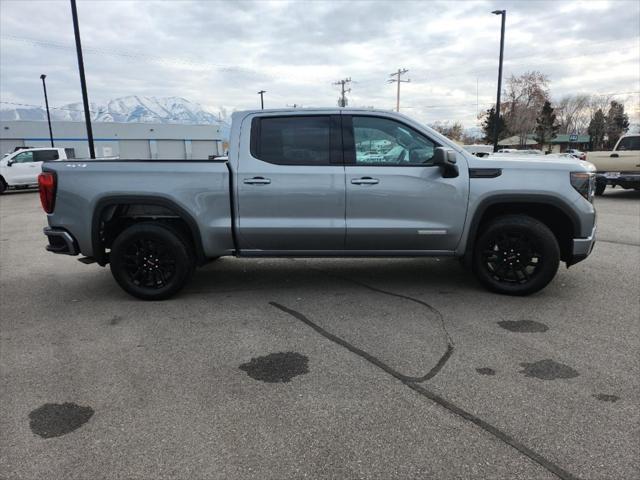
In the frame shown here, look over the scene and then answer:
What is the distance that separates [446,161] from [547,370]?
2.11 metres

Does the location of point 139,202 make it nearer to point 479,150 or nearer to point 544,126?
point 479,150

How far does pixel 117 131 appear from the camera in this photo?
5844cm

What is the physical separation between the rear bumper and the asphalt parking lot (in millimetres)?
602

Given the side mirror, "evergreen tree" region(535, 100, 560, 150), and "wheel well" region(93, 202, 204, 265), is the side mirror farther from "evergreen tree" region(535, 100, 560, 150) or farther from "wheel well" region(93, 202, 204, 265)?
"evergreen tree" region(535, 100, 560, 150)

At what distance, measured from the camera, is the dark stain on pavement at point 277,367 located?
3432 millimetres

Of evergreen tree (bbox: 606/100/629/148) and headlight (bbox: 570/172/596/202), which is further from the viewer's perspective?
evergreen tree (bbox: 606/100/629/148)

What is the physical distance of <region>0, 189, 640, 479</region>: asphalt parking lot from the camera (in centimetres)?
252

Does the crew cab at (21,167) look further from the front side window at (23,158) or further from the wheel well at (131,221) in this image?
the wheel well at (131,221)

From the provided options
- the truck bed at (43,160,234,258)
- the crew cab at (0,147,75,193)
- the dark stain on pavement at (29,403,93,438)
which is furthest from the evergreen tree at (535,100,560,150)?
the dark stain on pavement at (29,403,93,438)

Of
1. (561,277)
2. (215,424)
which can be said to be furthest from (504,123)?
(215,424)

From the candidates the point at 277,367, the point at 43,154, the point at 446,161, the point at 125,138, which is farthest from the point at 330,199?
the point at 125,138

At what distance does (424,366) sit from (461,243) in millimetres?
1876

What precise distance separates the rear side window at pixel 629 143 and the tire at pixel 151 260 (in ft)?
53.3

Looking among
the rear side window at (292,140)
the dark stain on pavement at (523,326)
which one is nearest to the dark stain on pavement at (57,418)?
the rear side window at (292,140)
